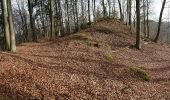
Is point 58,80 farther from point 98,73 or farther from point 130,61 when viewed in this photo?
point 130,61

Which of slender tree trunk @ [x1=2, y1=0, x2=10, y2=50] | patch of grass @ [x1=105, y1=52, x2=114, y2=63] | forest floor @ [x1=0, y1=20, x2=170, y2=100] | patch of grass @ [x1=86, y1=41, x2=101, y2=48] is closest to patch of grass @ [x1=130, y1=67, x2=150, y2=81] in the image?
forest floor @ [x1=0, y1=20, x2=170, y2=100]

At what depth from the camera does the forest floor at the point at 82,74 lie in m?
11.6

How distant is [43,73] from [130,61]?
927 centimetres

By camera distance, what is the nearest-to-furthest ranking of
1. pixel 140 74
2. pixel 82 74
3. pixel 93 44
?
1. pixel 82 74
2. pixel 140 74
3. pixel 93 44

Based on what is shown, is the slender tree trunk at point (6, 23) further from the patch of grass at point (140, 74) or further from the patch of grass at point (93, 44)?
the patch of grass at point (140, 74)

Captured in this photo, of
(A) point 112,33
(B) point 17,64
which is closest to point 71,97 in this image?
(B) point 17,64

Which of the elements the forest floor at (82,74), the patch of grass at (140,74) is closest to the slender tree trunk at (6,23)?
the forest floor at (82,74)

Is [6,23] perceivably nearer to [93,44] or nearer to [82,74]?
[82,74]

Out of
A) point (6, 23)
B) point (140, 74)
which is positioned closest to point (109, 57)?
point (140, 74)

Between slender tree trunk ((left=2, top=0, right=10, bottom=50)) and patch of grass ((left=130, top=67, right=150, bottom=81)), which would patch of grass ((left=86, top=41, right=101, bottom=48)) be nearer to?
patch of grass ((left=130, top=67, right=150, bottom=81))

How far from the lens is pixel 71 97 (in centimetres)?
1141

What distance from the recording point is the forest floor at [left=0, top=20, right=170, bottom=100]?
38.2 feet

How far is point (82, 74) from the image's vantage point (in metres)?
14.5

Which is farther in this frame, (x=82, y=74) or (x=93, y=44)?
(x=93, y=44)
